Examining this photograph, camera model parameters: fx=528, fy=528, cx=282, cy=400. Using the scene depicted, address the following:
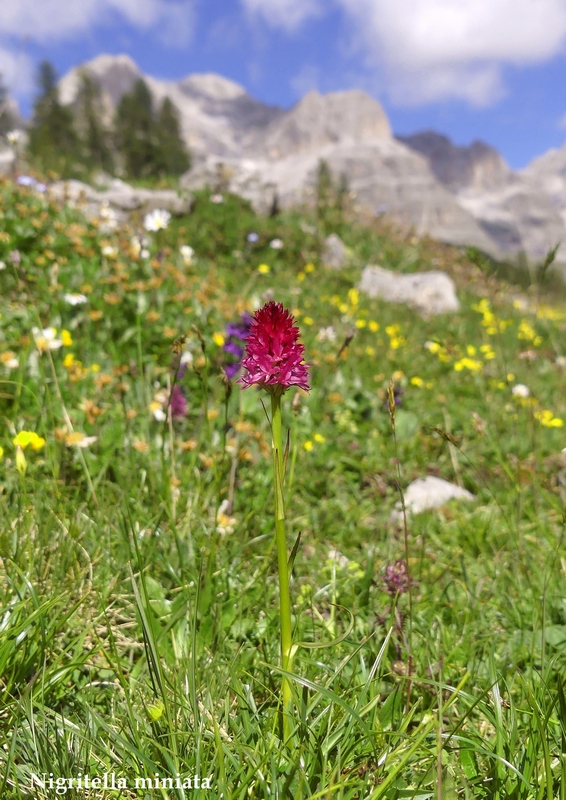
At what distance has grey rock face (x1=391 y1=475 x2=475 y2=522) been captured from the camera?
9.75ft

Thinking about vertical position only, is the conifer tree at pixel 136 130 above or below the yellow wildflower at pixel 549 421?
above

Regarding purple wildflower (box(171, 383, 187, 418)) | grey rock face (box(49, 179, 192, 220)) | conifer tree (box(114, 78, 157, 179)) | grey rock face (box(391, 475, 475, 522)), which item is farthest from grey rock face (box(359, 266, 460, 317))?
conifer tree (box(114, 78, 157, 179))

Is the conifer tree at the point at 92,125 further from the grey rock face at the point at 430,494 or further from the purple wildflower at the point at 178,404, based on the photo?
the grey rock face at the point at 430,494

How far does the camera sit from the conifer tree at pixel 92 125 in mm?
54778

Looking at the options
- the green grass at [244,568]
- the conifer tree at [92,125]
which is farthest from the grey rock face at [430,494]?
the conifer tree at [92,125]

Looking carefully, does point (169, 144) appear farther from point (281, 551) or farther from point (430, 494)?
point (281, 551)

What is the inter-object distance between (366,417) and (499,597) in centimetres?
198

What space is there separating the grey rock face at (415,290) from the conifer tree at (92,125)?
5096cm

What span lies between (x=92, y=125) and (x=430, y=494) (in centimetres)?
6423

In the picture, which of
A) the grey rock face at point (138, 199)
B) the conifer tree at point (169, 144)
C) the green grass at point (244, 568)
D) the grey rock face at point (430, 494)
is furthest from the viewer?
the conifer tree at point (169, 144)

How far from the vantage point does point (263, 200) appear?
36.6 ft

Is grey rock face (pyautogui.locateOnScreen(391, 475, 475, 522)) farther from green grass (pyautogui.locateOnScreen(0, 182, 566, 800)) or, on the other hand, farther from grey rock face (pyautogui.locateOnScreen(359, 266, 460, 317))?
grey rock face (pyautogui.locateOnScreen(359, 266, 460, 317))

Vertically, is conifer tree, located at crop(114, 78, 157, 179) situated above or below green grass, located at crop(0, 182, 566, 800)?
above

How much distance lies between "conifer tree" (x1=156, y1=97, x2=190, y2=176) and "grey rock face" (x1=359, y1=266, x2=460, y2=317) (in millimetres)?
45764
